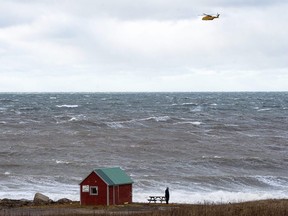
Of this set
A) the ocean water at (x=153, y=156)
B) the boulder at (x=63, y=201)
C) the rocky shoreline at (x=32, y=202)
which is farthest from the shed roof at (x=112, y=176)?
the ocean water at (x=153, y=156)

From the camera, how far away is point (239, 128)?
308 feet

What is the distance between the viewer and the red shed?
38688mm

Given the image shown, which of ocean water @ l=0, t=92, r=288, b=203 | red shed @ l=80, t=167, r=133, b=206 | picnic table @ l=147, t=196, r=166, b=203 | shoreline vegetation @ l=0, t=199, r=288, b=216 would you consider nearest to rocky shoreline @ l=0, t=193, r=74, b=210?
shoreline vegetation @ l=0, t=199, r=288, b=216

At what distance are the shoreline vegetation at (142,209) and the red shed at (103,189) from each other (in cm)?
64

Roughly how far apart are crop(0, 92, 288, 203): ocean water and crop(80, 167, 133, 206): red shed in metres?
3.58

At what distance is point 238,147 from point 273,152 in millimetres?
4898

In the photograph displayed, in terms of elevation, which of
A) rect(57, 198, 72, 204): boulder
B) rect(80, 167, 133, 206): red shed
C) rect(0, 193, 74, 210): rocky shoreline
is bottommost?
rect(57, 198, 72, 204): boulder

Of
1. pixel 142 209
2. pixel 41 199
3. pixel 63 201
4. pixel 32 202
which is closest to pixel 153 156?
pixel 63 201

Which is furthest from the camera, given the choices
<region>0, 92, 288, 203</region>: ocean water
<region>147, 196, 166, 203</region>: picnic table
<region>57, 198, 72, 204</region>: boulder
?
<region>0, 92, 288, 203</region>: ocean water

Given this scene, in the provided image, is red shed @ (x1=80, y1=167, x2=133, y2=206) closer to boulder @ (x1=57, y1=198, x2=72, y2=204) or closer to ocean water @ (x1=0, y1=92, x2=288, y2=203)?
boulder @ (x1=57, y1=198, x2=72, y2=204)

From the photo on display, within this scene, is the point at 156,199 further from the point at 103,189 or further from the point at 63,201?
the point at 63,201

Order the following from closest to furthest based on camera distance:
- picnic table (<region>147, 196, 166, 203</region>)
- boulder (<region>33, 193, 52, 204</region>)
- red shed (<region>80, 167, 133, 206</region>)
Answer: red shed (<region>80, 167, 133, 206</region>) < boulder (<region>33, 193, 52, 204</region>) < picnic table (<region>147, 196, 166, 203</region>)

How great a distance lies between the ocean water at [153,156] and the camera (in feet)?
154

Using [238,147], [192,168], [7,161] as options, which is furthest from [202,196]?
[238,147]
